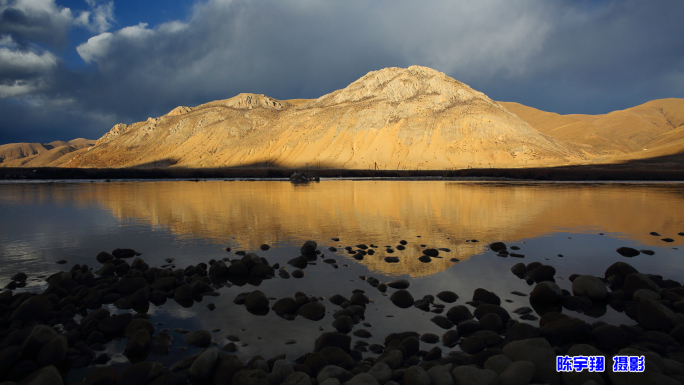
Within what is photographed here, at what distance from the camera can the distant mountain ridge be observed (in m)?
105

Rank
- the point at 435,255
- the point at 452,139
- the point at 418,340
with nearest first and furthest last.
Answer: the point at 418,340
the point at 435,255
the point at 452,139

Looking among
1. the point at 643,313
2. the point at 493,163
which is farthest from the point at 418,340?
the point at 493,163

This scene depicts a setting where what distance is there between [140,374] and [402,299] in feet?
20.8

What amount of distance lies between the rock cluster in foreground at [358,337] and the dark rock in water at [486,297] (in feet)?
0.09

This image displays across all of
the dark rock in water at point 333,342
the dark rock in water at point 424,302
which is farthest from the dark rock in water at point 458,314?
the dark rock in water at point 333,342

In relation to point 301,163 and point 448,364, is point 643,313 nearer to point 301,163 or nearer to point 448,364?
point 448,364

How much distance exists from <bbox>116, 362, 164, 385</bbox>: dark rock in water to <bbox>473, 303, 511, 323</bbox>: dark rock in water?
7089 mm

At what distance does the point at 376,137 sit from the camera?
117250 mm

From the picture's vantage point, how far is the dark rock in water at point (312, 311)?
9398 millimetres

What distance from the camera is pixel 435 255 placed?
15273mm

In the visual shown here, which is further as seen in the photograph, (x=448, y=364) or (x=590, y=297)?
(x=590, y=297)

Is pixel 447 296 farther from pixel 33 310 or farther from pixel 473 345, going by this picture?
pixel 33 310

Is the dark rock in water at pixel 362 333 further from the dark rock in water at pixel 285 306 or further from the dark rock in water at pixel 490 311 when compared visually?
the dark rock in water at pixel 490 311

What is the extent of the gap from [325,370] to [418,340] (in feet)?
7.44
